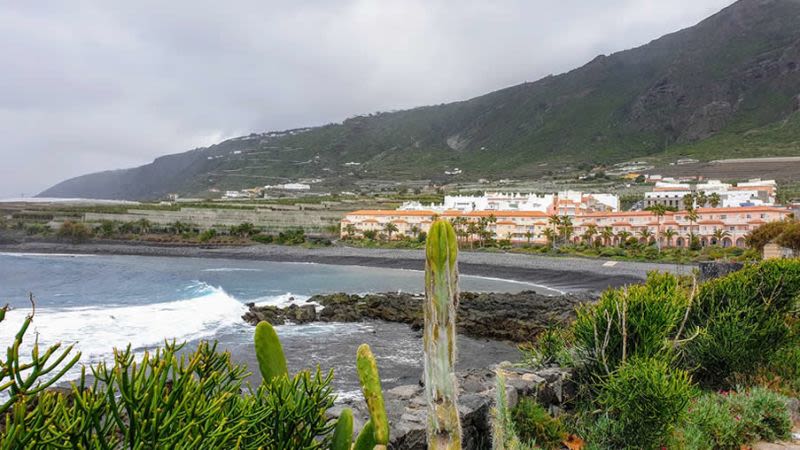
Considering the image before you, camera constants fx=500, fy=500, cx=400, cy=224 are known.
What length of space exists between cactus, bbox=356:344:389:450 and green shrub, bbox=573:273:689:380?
158 inches

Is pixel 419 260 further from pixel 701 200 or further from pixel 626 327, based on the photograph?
pixel 626 327

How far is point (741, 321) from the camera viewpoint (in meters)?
7.54

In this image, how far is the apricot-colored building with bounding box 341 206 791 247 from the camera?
5141 cm

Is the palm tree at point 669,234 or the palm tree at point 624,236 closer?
Result: the palm tree at point 669,234

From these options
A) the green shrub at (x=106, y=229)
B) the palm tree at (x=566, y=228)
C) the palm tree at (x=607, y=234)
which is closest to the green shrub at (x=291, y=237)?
the green shrub at (x=106, y=229)

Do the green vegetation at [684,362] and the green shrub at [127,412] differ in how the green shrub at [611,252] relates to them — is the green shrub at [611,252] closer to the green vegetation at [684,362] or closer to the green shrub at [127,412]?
the green vegetation at [684,362]

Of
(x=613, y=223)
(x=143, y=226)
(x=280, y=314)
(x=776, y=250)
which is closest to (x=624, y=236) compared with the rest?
(x=613, y=223)

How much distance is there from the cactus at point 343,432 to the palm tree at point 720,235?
189 ft

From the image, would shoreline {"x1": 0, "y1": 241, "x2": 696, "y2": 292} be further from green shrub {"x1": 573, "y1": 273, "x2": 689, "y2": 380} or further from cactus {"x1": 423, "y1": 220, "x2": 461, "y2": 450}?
cactus {"x1": 423, "y1": 220, "x2": 461, "y2": 450}

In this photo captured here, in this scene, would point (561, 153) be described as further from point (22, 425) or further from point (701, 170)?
point (22, 425)

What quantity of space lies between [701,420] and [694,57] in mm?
187165

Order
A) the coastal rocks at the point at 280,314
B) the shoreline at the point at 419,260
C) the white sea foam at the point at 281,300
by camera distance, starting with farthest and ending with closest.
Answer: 1. the shoreline at the point at 419,260
2. the white sea foam at the point at 281,300
3. the coastal rocks at the point at 280,314

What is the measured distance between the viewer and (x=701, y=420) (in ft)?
18.3

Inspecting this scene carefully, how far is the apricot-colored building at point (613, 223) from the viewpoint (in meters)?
51.4
